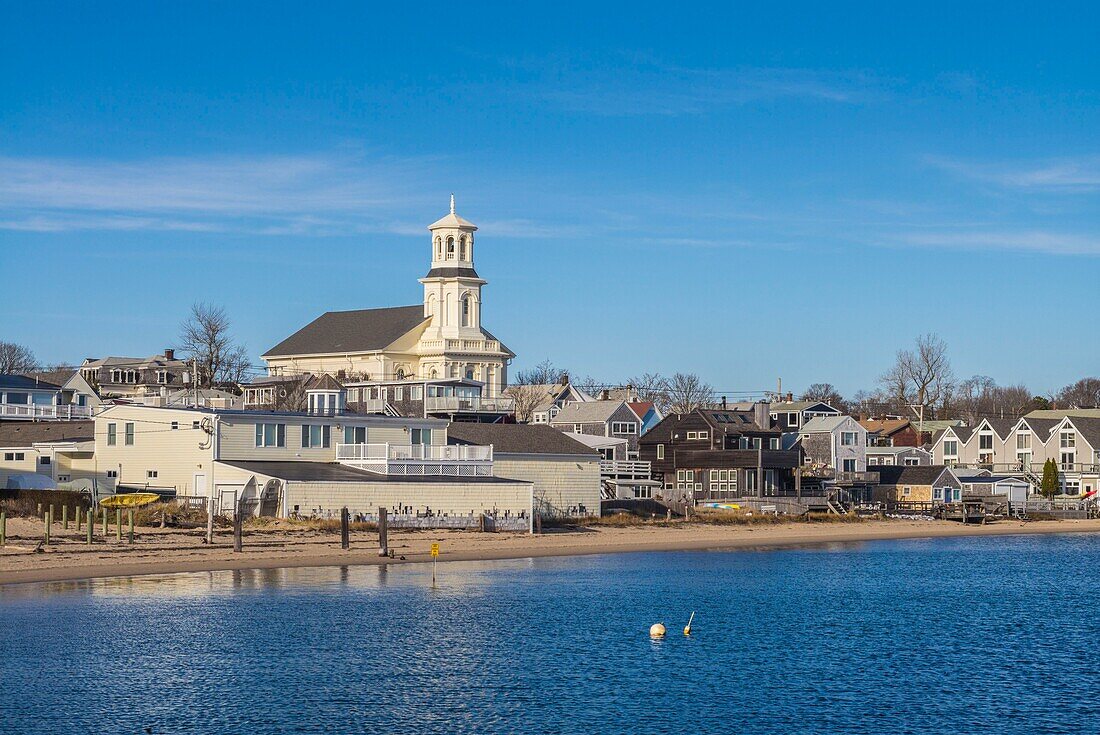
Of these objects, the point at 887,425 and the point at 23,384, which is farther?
the point at 887,425

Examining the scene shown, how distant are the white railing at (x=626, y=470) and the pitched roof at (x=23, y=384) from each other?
1694 inches

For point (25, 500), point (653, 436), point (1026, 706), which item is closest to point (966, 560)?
point (653, 436)

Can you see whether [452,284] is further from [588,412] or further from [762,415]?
[762,415]

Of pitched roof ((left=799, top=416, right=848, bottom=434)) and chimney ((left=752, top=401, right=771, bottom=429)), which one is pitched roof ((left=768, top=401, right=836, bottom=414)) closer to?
pitched roof ((left=799, top=416, right=848, bottom=434))

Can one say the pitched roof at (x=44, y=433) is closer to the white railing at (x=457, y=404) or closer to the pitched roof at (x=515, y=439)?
the pitched roof at (x=515, y=439)

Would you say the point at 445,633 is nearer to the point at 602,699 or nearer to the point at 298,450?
the point at 602,699

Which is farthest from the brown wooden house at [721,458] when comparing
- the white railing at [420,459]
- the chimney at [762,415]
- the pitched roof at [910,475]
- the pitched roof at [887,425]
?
the pitched roof at [887,425]

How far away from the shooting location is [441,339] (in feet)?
467

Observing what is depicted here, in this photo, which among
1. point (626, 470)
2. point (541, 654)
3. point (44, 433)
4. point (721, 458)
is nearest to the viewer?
point (541, 654)

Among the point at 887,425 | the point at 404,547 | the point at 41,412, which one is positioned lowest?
the point at 404,547

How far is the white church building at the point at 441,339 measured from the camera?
143000 mm

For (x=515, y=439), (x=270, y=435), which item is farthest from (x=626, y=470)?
(x=270, y=435)

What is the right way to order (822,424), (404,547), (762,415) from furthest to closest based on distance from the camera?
(822,424) < (762,415) < (404,547)

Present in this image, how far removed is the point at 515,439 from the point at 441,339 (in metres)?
57.2
